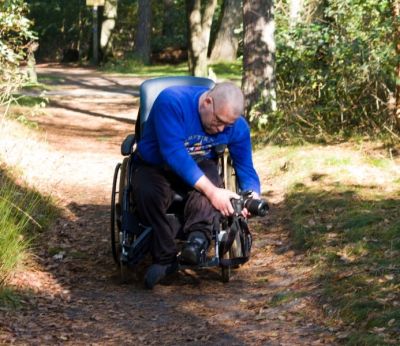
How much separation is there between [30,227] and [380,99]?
430 cm

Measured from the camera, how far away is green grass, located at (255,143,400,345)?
410 centimetres

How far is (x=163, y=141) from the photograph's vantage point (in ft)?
16.2

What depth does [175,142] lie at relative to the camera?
4895 mm

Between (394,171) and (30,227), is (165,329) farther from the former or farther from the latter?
(394,171)

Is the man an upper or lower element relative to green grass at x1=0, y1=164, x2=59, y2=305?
upper

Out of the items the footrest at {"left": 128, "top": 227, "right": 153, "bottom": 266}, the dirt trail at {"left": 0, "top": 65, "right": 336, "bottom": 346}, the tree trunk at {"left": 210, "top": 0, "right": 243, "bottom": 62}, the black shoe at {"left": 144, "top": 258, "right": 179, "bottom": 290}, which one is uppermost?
the tree trunk at {"left": 210, "top": 0, "right": 243, "bottom": 62}

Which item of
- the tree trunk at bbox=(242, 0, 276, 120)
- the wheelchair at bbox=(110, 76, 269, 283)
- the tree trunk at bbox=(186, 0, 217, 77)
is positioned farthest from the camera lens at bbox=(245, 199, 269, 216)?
the tree trunk at bbox=(186, 0, 217, 77)

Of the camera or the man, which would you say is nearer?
the camera

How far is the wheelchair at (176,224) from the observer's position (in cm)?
504

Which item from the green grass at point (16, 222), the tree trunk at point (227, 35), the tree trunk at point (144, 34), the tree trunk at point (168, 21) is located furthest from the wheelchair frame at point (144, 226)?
the tree trunk at point (168, 21)

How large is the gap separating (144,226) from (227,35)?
778 inches

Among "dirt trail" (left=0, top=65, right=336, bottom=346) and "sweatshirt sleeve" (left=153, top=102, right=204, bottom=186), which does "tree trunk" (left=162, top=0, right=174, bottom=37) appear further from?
"sweatshirt sleeve" (left=153, top=102, right=204, bottom=186)

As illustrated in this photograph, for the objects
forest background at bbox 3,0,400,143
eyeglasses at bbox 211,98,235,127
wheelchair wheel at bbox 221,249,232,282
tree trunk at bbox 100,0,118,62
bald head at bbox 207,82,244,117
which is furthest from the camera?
tree trunk at bbox 100,0,118,62

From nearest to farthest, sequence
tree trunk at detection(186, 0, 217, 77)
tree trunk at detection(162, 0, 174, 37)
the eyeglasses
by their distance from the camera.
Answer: the eyeglasses < tree trunk at detection(186, 0, 217, 77) < tree trunk at detection(162, 0, 174, 37)
